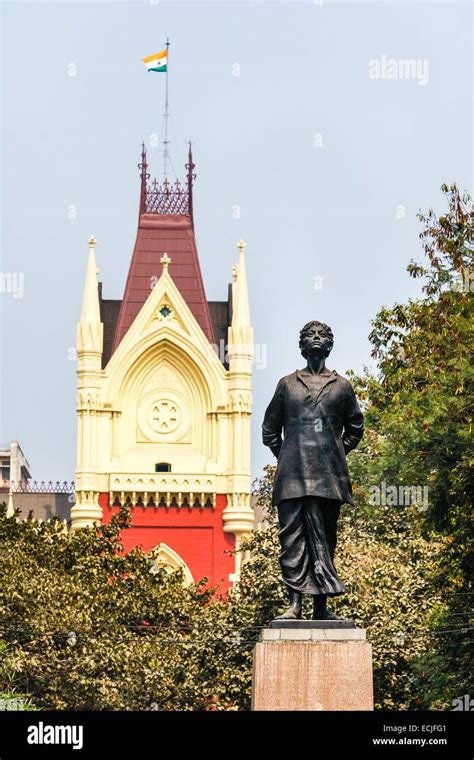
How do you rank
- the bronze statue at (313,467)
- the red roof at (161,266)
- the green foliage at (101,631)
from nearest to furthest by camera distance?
the bronze statue at (313,467) < the green foliage at (101,631) < the red roof at (161,266)

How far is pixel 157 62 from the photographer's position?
96500 mm

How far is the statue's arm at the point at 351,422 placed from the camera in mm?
21250

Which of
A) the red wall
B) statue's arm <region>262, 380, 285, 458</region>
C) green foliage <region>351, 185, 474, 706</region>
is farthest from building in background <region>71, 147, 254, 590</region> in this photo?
statue's arm <region>262, 380, 285, 458</region>

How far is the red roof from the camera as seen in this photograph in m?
98.8

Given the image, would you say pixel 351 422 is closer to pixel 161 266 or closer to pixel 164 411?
pixel 164 411

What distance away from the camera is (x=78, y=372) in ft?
322

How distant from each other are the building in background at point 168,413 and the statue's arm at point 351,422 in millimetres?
73872

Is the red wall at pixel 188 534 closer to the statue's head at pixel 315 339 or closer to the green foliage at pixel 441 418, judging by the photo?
the green foliage at pixel 441 418

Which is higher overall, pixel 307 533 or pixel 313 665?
pixel 307 533

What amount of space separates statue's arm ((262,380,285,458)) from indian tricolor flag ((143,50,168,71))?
250ft

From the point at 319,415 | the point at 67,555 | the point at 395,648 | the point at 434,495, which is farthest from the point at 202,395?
the point at 319,415

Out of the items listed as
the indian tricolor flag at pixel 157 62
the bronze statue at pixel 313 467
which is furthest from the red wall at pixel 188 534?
the bronze statue at pixel 313 467

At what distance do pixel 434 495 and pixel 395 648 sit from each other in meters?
8.10
